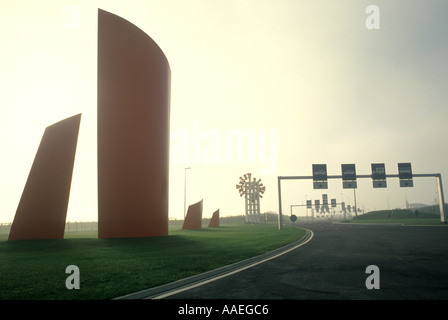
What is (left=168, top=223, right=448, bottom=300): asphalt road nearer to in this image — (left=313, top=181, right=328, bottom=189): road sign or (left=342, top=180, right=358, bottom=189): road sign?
(left=313, top=181, right=328, bottom=189): road sign

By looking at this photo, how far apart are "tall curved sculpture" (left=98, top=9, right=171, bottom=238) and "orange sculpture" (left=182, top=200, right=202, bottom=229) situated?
17.9 metres

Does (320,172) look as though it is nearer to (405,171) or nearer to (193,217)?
(405,171)

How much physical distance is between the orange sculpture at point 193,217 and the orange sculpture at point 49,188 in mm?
22123

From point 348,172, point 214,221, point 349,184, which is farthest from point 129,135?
A: point 214,221

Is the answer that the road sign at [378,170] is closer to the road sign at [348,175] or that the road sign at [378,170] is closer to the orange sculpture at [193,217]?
the road sign at [348,175]

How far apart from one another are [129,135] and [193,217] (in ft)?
73.6

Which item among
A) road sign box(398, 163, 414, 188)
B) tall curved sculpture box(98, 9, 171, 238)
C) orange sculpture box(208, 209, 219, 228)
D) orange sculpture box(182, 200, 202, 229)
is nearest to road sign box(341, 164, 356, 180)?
road sign box(398, 163, 414, 188)

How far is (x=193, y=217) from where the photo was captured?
39.2 metres

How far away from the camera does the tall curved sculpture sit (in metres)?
18.1

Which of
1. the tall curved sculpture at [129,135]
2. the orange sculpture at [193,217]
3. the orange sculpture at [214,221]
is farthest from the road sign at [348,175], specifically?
the tall curved sculpture at [129,135]

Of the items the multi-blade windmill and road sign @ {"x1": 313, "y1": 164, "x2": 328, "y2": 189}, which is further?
the multi-blade windmill

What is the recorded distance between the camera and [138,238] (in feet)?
59.8

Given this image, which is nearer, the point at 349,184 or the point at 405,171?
the point at 349,184
